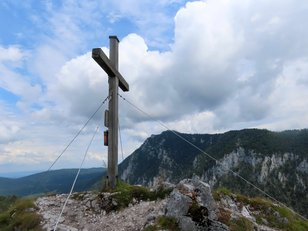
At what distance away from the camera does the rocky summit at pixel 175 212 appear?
9.66 m

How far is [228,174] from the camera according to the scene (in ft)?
625

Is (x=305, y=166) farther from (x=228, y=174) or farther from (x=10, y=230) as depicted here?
(x=10, y=230)

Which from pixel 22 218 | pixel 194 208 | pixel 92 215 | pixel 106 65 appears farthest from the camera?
pixel 106 65

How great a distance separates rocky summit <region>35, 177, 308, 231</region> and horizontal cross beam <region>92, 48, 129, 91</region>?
4323 millimetres

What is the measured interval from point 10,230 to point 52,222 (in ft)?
4.22

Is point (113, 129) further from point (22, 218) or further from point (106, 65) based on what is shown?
point (22, 218)

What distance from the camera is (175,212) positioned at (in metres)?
9.81

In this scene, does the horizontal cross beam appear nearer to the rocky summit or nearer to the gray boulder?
the rocky summit

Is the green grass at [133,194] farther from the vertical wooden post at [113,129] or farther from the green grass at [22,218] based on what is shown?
the green grass at [22,218]

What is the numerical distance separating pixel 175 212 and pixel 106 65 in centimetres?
540

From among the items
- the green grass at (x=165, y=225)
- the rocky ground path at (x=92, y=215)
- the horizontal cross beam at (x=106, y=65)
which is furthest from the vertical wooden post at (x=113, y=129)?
the green grass at (x=165, y=225)

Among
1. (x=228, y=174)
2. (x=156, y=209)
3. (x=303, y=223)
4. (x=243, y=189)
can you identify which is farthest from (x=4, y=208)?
(x=228, y=174)

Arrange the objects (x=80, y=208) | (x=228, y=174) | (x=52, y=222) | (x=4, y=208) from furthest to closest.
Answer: (x=228, y=174) → (x=4, y=208) → (x=80, y=208) → (x=52, y=222)

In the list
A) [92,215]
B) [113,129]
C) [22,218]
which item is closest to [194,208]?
[92,215]
